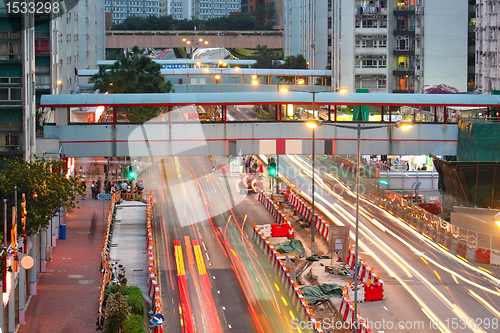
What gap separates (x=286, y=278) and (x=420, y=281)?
6.39 m

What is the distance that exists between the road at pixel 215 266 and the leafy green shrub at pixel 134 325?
2.49 m

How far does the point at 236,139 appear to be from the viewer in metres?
43.6

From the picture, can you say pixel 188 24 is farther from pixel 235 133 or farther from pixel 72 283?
pixel 72 283

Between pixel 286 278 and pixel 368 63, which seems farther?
pixel 368 63

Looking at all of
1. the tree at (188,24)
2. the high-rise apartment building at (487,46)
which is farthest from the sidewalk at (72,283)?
the tree at (188,24)

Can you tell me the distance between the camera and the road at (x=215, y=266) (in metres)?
27.9

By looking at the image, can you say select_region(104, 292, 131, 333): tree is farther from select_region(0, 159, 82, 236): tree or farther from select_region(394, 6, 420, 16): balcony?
select_region(394, 6, 420, 16): balcony

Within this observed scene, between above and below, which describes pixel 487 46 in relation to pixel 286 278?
above

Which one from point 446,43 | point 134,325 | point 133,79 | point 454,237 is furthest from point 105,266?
point 446,43

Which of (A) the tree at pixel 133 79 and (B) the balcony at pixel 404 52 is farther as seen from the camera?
(B) the balcony at pixel 404 52

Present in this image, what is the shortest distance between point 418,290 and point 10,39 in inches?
894

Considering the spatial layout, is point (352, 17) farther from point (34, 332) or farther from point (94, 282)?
point (34, 332)

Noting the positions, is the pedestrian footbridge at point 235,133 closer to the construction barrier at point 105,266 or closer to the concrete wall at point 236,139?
the concrete wall at point 236,139

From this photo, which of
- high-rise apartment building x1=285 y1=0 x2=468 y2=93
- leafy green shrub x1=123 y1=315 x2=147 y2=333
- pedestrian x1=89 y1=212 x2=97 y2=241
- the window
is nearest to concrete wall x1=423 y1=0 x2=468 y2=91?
high-rise apartment building x1=285 y1=0 x2=468 y2=93
